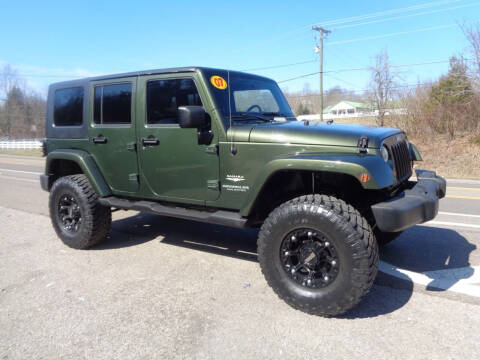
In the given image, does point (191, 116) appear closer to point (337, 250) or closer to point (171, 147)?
point (171, 147)

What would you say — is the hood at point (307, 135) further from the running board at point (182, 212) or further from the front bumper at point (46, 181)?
the front bumper at point (46, 181)

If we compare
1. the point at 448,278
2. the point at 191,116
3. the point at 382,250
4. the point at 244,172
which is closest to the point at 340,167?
the point at 244,172

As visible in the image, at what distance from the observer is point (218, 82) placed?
3.78 metres

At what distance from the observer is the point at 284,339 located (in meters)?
2.60

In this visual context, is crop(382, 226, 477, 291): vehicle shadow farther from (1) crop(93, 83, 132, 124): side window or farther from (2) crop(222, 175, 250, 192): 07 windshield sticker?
(1) crop(93, 83, 132, 124): side window

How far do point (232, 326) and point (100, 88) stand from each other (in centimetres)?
331

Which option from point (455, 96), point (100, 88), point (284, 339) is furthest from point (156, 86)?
point (455, 96)

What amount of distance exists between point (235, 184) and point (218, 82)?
1104mm

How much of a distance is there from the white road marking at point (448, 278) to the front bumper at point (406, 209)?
0.78m

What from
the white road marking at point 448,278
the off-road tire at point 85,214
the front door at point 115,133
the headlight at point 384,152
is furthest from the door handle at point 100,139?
the white road marking at point 448,278

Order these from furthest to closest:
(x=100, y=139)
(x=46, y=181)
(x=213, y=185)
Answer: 1. (x=46, y=181)
2. (x=100, y=139)
3. (x=213, y=185)

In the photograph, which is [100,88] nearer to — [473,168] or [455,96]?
[473,168]

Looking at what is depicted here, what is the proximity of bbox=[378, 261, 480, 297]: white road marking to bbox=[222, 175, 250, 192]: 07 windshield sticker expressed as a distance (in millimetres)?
1691

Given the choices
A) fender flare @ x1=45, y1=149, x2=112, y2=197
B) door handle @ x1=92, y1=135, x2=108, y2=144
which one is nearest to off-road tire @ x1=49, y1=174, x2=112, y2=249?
fender flare @ x1=45, y1=149, x2=112, y2=197
